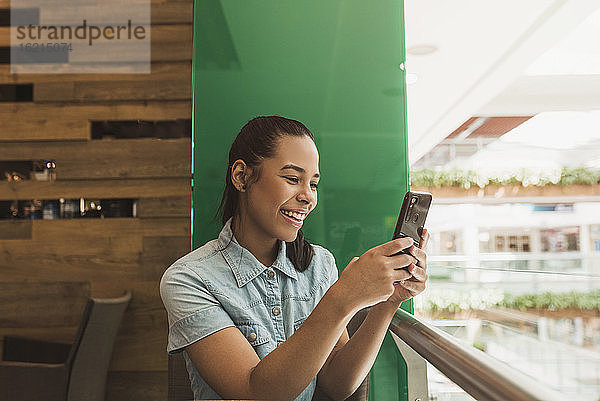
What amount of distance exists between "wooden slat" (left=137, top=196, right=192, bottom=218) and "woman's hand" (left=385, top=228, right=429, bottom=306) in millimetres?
1108

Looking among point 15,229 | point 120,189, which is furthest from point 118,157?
point 15,229

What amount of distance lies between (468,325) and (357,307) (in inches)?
25.5

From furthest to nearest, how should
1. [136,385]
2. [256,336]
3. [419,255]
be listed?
1. [136,385]
2. [256,336]
3. [419,255]

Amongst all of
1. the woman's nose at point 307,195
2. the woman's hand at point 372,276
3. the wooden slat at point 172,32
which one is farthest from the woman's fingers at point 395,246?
the wooden slat at point 172,32

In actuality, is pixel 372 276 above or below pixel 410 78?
below

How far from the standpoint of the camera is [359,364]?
1.12m

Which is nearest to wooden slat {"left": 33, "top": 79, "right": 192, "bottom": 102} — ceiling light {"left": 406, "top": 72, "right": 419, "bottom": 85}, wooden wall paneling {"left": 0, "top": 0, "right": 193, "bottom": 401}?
wooden wall paneling {"left": 0, "top": 0, "right": 193, "bottom": 401}

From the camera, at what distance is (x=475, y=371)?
0.62m

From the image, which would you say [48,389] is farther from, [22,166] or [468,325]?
[468,325]

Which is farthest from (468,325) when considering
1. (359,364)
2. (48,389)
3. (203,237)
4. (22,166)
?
(22,166)

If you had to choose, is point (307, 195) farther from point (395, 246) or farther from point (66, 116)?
point (66, 116)

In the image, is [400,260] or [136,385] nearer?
[400,260]

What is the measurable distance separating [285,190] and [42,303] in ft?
4.58

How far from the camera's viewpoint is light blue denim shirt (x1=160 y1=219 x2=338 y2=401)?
1.04 m
